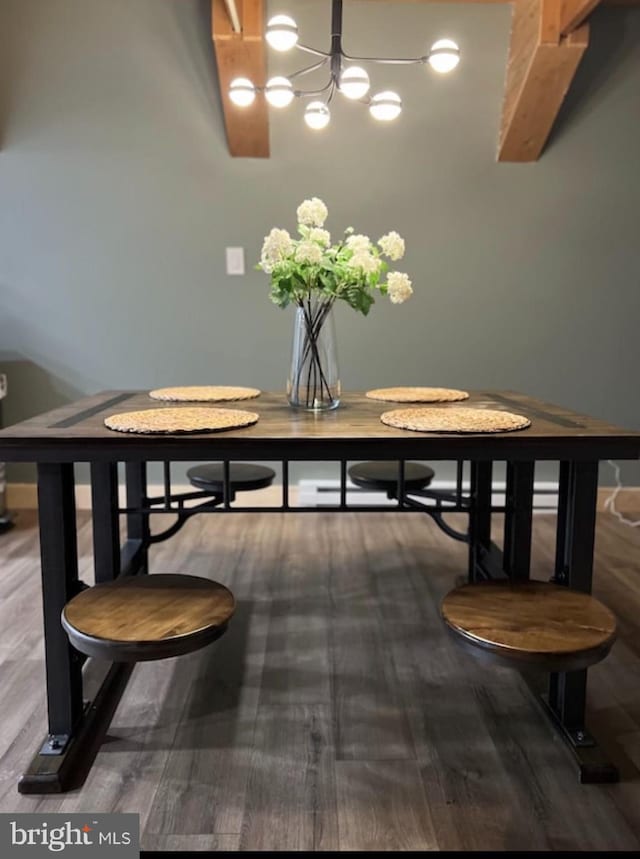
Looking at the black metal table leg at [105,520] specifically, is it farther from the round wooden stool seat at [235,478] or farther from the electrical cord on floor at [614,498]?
the electrical cord on floor at [614,498]

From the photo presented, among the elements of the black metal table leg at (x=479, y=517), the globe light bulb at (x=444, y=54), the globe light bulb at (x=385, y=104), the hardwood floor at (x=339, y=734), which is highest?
the globe light bulb at (x=444, y=54)

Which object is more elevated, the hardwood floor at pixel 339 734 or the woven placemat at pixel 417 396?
the woven placemat at pixel 417 396

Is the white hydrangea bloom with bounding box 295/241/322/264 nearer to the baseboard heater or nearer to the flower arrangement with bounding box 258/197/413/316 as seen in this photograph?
the flower arrangement with bounding box 258/197/413/316

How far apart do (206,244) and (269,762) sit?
8.02 ft

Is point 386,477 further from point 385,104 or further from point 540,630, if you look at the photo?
point 385,104

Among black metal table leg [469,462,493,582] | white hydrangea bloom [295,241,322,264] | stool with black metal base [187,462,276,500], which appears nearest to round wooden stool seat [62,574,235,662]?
stool with black metal base [187,462,276,500]

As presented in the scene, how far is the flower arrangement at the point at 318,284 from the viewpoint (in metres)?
1.70

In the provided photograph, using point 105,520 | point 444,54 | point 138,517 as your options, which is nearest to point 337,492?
point 138,517

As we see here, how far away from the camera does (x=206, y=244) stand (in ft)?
10.7

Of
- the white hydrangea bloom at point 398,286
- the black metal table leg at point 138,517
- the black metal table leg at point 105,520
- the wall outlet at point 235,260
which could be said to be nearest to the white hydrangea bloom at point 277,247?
the white hydrangea bloom at point 398,286

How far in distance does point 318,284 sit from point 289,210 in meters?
1.67

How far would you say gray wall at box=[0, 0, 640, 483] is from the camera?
309 cm

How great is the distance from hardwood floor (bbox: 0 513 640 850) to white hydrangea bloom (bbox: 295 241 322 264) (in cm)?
112

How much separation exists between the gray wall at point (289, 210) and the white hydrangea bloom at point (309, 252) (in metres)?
1.68
